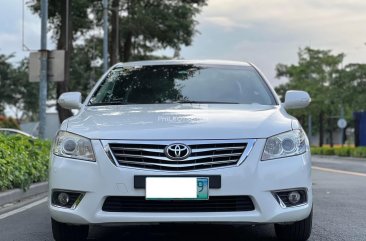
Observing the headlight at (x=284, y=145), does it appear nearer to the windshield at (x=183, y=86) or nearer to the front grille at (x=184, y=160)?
the front grille at (x=184, y=160)

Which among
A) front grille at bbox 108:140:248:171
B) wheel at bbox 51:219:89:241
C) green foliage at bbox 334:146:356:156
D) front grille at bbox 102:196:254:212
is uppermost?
front grille at bbox 108:140:248:171

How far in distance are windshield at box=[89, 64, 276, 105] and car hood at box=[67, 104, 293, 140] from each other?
0.44m

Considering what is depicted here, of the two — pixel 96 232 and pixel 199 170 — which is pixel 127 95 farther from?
pixel 199 170

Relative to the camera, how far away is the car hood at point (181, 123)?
170 inches

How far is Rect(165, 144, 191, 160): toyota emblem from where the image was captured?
421 centimetres

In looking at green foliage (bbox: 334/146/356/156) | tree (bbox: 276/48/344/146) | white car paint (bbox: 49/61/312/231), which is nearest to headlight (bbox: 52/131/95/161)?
white car paint (bbox: 49/61/312/231)

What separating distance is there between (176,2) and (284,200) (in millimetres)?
24520

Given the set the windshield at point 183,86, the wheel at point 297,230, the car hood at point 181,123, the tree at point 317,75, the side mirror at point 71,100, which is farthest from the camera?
the tree at point 317,75

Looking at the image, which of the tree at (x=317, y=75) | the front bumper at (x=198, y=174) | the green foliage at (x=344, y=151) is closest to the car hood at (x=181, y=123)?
the front bumper at (x=198, y=174)

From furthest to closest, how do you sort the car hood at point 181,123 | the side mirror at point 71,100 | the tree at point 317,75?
the tree at point 317,75 < the side mirror at point 71,100 < the car hood at point 181,123

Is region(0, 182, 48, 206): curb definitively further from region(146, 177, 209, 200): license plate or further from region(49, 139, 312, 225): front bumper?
region(146, 177, 209, 200): license plate

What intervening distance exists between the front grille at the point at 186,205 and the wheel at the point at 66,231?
0.75 metres

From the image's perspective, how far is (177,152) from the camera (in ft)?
13.9

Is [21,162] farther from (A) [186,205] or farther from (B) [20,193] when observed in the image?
(A) [186,205]
